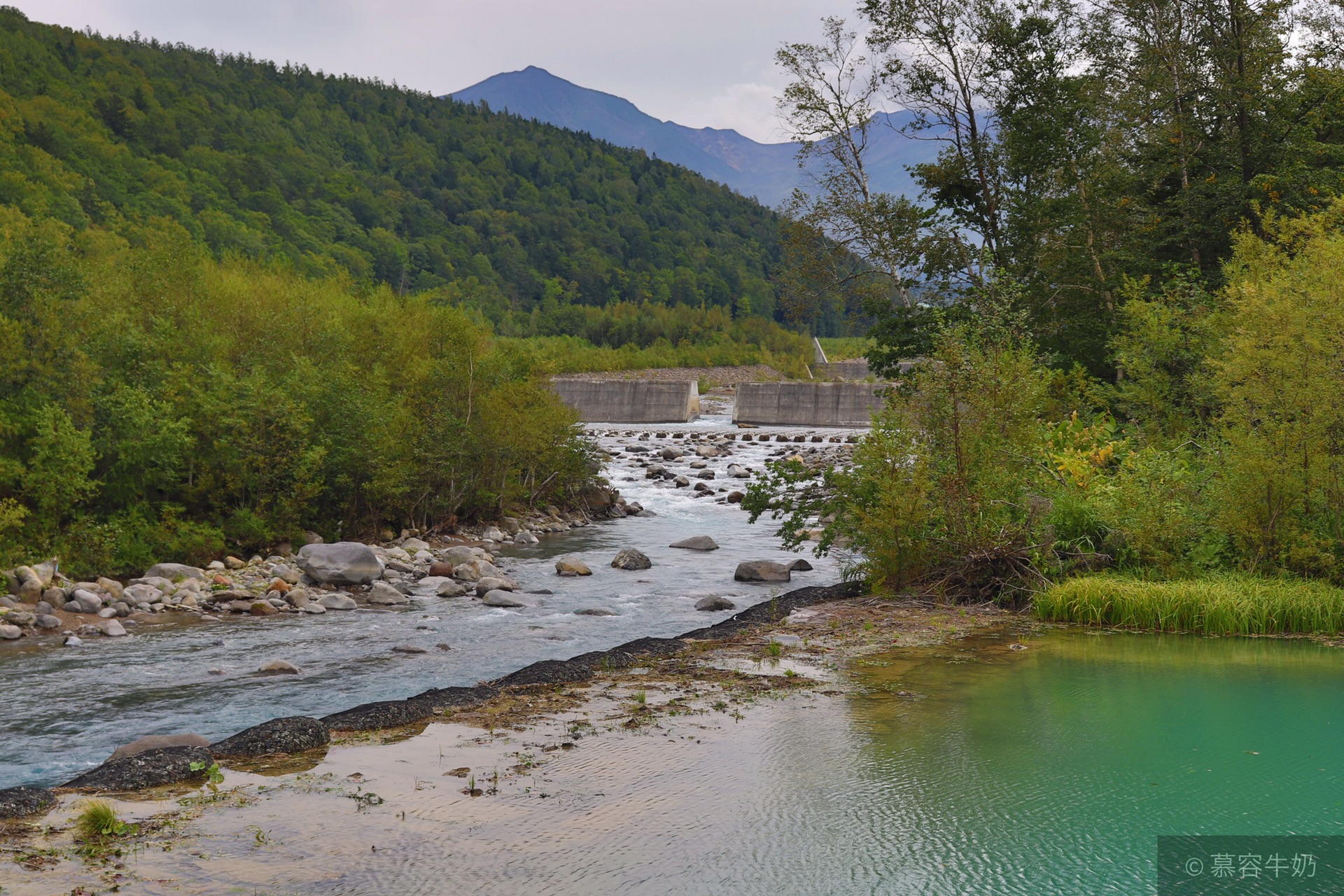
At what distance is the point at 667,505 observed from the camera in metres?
24.9

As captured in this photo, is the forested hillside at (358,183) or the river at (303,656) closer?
the river at (303,656)

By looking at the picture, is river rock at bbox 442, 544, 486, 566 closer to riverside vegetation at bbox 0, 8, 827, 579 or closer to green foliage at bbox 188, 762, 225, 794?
riverside vegetation at bbox 0, 8, 827, 579

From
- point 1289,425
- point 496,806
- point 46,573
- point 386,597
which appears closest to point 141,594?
point 46,573

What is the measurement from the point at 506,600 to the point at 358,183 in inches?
3356

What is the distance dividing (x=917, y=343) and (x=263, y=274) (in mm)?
15855

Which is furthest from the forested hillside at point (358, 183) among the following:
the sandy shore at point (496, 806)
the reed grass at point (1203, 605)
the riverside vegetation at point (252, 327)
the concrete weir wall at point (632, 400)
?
the reed grass at point (1203, 605)

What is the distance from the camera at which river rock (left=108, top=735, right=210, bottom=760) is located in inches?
263

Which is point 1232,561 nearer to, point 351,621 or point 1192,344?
point 1192,344

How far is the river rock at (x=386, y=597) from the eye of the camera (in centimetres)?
1327

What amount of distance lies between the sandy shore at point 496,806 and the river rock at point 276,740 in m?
0.16

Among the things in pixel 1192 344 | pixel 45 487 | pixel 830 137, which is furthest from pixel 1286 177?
pixel 45 487

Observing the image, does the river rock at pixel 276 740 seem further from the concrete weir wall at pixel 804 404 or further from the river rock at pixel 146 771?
the concrete weir wall at pixel 804 404

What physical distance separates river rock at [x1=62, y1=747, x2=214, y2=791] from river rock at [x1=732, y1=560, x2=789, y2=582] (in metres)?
9.22

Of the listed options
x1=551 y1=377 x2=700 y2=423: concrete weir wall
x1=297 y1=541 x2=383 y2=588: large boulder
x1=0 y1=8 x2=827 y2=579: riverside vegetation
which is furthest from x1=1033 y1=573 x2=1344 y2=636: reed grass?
A: x1=551 y1=377 x2=700 y2=423: concrete weir wall
